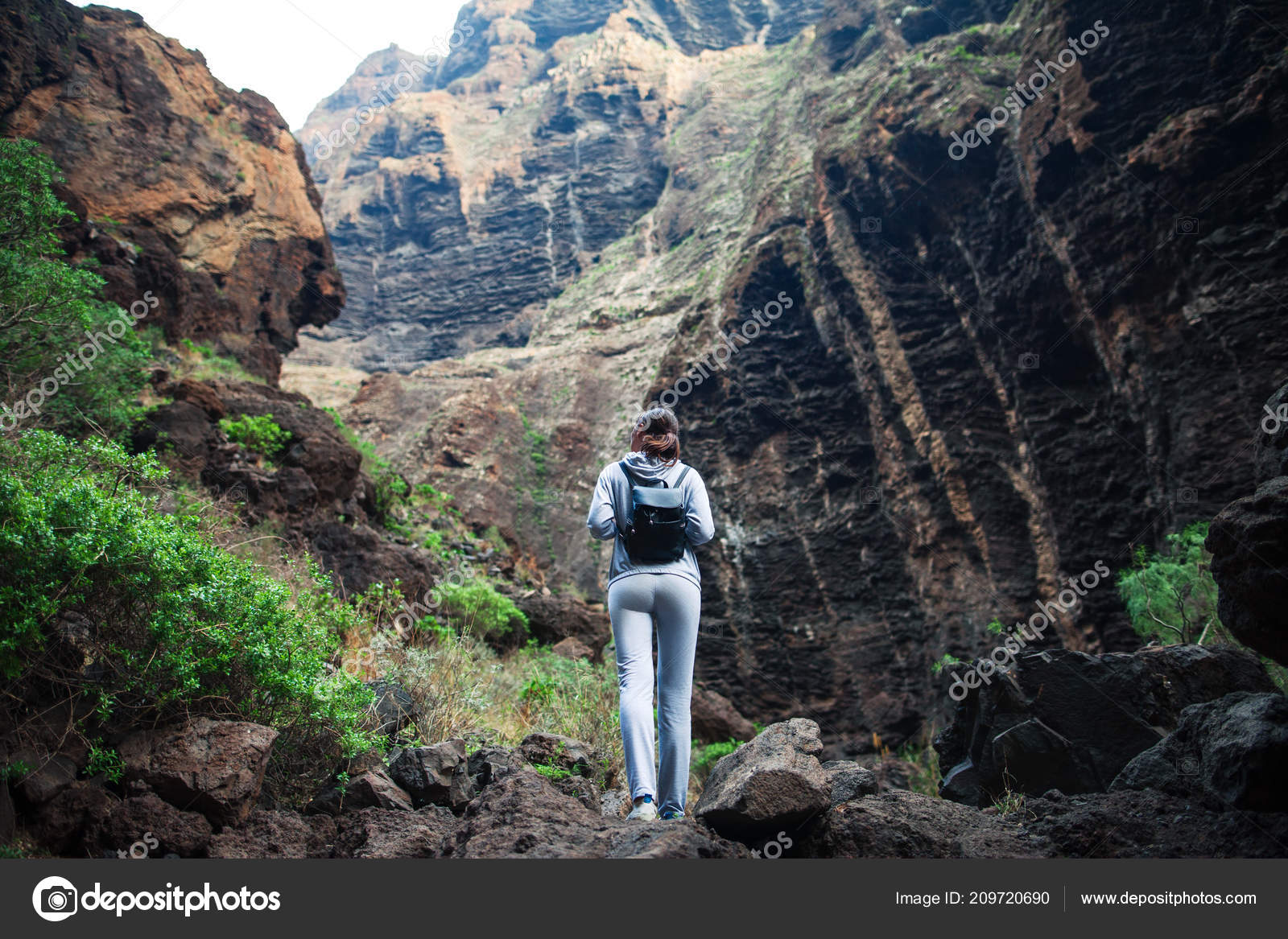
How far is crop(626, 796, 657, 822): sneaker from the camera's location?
3013mm

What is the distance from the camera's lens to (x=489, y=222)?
4481 centimetres

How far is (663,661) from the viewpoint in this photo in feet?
11.2

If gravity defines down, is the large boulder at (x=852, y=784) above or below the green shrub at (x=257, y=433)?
below

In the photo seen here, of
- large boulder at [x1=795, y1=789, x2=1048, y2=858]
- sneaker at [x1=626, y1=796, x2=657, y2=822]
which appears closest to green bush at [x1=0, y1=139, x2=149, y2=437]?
sneaker at [x1=626, y1=796, x2=657, y2=822]

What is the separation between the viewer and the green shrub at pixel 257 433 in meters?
9.00

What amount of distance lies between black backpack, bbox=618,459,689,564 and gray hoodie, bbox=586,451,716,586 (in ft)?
0.16

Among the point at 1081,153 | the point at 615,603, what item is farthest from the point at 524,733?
the point at 1081,153

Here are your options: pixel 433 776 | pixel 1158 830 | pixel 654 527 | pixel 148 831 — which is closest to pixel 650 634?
pixel 654 527

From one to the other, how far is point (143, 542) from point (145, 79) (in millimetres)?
14486

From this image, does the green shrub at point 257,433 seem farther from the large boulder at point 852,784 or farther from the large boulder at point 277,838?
the large boulder at point 852,784

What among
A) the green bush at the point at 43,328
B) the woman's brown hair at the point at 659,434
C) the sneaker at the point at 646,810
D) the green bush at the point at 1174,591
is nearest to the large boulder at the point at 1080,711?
the sneaker at the point at 646,810

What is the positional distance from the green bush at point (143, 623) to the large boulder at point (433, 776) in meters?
0.26

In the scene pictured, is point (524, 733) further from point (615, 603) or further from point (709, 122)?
point (709, 122)

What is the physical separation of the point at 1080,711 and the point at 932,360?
10.9 m
